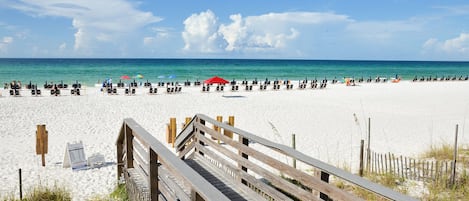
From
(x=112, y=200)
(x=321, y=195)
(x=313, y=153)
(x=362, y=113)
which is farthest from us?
(x=362, y=113)

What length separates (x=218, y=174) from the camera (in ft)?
17.4

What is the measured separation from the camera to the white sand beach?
25.7 feet

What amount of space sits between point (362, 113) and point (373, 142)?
706 centimetres

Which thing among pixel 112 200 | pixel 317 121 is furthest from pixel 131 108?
pixel 112 200

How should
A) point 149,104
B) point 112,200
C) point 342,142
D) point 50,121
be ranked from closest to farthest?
1. point 112,200
2. point 342,142
3. point 50,121
4. point 149,104

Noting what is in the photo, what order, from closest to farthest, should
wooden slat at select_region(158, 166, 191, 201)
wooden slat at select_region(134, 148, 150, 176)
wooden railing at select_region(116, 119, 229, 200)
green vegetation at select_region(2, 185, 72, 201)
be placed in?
wooden railing at select_region(116, 119, 229, 200)
wooden slat at select_region(158, 166, 191, 201)
wooden slat at select_region(134, 148, 150, 176)
green vegetation at select_region(2, 185, 72, 201)

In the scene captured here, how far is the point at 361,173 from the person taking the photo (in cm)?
730

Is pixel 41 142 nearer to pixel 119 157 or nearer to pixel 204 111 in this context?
pixel 119 157

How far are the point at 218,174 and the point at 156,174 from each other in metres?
1.78

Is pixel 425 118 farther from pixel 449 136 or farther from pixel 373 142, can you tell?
pixel 373 142

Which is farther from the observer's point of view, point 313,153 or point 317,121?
point 317,121

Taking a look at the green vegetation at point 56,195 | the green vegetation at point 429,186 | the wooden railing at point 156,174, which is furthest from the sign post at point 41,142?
the green vegetation at point 429,186

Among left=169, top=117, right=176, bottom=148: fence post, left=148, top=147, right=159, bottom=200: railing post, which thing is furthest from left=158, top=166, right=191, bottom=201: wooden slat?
left=169, top=117, right=176, bottom=148: fence post

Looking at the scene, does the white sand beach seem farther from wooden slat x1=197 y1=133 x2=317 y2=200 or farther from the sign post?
wooden slat x1=197 y1=133 x2=317 y2=200
